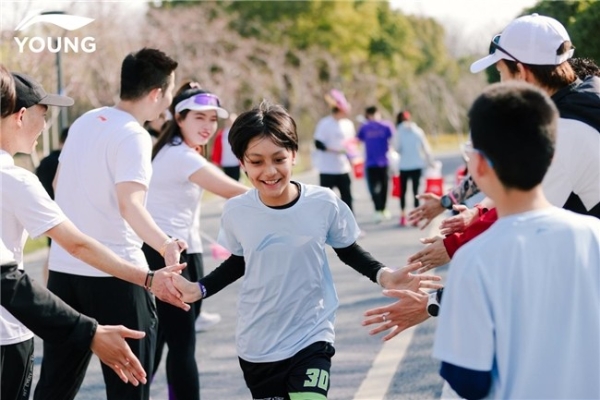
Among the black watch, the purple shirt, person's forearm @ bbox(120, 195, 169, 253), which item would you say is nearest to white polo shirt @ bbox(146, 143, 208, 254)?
person's forearm @ bbox(120, 195, 169, 253)

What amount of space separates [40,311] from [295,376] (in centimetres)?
131

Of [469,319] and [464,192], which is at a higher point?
[469,319]

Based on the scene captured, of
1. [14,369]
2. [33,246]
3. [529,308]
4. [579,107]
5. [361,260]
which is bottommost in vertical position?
[33,246]

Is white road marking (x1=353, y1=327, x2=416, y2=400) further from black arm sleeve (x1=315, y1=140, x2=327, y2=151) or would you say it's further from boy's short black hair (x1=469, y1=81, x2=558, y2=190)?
black arm sleeve (x1=315, y1=140, x2=327, y2=151)

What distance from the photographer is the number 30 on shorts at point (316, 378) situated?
442cm

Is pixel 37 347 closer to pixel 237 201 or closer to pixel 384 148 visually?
pixel 237 201

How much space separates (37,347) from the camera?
856 cm

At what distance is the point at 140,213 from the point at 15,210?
3.62 feet

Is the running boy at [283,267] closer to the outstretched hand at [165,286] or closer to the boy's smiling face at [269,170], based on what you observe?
the boy's smiling face at [269,170]

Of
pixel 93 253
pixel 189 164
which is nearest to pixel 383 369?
pixel 189 164

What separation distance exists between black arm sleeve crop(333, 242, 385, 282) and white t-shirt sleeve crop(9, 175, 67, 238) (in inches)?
54.4

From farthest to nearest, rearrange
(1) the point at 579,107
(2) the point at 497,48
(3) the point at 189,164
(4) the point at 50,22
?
(4) the point at 50,22, (3) the point at 189,164, (2) the point at 497,48, (1) the point at 579,107

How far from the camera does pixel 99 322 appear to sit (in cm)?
510

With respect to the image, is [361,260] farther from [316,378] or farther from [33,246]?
[33,246]
